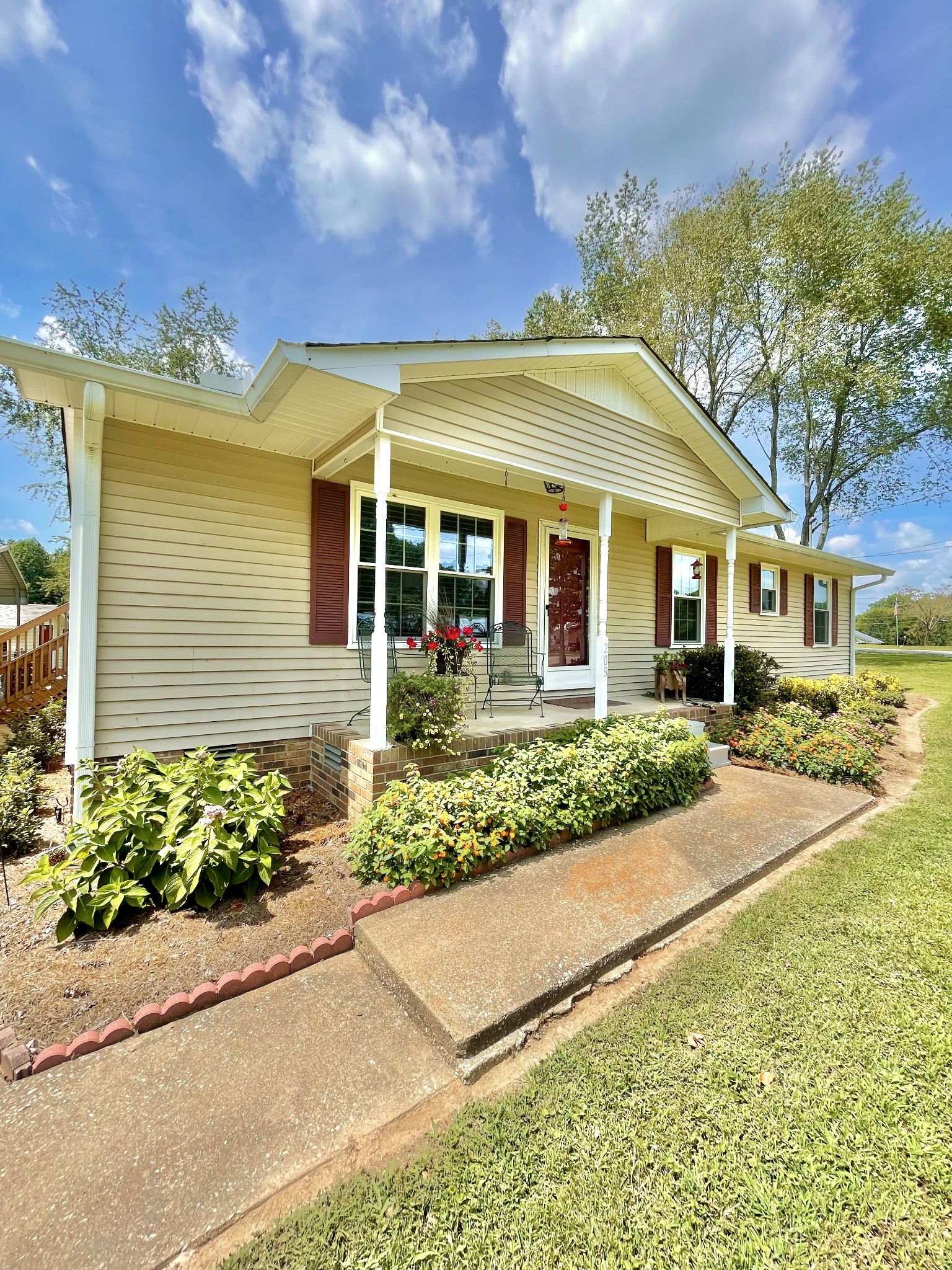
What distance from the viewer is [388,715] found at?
3.99 metres

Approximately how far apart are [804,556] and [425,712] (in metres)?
10.4

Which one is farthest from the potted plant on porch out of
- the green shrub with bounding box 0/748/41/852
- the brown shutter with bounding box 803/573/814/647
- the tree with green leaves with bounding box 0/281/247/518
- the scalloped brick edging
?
the tree with green leaves with bounding box 0/281/247/518

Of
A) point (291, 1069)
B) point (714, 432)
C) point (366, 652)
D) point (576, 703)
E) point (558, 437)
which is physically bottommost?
point (291, 1069)

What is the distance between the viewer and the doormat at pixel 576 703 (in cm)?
647

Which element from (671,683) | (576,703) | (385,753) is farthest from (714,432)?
(385,753)

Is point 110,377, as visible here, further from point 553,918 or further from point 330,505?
point 553,918

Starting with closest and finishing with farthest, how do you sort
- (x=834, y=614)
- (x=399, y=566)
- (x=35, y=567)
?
(x=399, y=566) → (x=834, y=614) → (x=35, y=567)

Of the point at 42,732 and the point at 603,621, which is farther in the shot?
the point at 42,732

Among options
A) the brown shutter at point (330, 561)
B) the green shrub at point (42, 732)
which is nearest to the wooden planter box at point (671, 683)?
the brown shutter at point (330, 561)

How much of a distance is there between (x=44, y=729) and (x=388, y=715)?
5.65 meters

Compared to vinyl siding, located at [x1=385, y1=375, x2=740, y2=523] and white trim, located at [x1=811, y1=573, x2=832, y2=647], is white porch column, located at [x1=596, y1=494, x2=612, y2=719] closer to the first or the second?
vinyl siding, located at [x1=385, y1=375, x2=740, y2=523]

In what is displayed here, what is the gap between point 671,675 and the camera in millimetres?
7477

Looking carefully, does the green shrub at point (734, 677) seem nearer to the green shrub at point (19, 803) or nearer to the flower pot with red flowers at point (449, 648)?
the flower pot with red flowers at point (449, 648)

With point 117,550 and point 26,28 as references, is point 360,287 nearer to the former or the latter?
point 26,28
